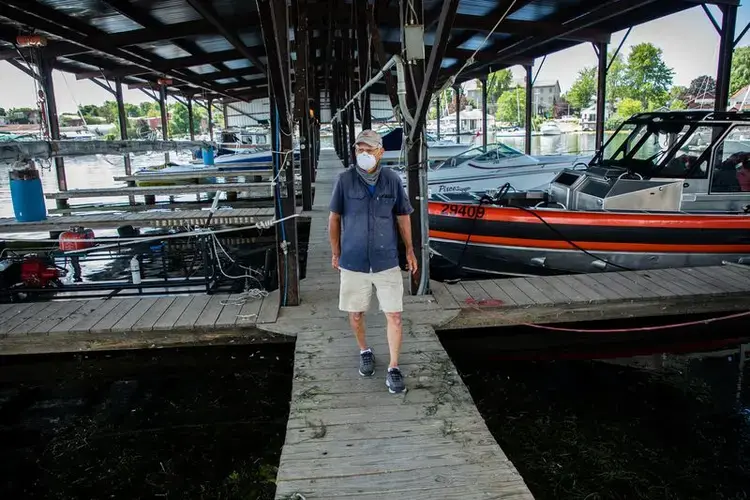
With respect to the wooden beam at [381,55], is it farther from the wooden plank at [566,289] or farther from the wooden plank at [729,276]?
the wooden plank at [729,276]

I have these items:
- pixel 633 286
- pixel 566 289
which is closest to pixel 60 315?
pixel 566 289

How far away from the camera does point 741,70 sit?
3559cm

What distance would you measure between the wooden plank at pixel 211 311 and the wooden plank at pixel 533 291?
288 cm

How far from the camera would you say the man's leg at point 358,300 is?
11.1 feet

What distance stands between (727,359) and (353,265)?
409cm

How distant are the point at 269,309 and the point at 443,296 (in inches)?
63.6

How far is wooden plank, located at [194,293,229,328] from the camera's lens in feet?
14.8

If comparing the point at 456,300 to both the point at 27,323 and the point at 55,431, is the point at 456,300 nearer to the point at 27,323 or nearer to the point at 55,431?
the point at 55,431

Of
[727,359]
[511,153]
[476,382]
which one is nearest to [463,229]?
[476,382]

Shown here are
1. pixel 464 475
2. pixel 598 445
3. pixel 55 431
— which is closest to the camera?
pixel 464 475

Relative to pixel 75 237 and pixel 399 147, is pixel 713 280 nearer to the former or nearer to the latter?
pixel 75 237

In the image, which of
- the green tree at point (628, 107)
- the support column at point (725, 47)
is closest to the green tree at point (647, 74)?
the green tree at point (628, 107)

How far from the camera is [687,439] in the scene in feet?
12.5

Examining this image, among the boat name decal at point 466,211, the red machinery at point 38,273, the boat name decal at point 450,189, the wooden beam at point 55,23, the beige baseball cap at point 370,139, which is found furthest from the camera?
the boat name decal at point 450,189
